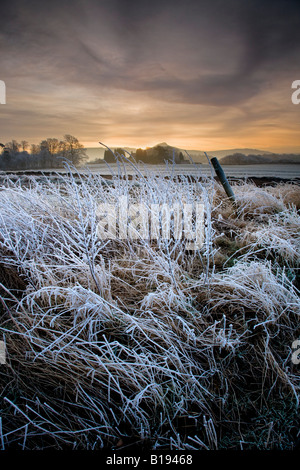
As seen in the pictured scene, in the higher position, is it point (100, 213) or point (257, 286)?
point (100, 213)

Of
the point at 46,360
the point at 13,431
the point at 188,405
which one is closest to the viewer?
the point at 13,431

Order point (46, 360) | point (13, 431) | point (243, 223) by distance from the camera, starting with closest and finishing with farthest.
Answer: point (13, 431), point (46, 360), point (243, 223)

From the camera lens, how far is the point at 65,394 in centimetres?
130

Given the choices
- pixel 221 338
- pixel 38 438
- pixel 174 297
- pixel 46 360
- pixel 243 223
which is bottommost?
pixel 38 438

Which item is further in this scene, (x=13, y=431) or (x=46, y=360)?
(x=46, y=360)

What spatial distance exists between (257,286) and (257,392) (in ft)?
2.39

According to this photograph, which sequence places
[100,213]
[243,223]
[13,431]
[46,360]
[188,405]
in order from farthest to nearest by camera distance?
[243,223], [100,213], [46,360], [188,405], [13,431]

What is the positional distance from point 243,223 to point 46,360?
3.14 metres

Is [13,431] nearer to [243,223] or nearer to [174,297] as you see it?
[174,297]

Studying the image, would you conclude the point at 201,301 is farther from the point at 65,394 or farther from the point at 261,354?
the point at 65,394

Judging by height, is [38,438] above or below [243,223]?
below

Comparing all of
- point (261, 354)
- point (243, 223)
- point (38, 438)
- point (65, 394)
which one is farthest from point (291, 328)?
point (243, 223)

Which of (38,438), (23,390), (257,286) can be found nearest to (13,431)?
(38,438)

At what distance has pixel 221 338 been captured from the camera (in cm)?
148
